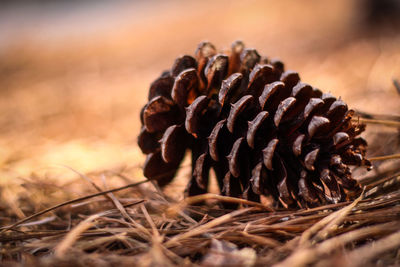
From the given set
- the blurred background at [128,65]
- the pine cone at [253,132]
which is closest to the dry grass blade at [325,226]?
the pine cone at [253,132]

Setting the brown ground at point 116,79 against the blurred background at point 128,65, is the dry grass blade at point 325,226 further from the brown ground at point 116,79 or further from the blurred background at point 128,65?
the blurred background at point 128,65

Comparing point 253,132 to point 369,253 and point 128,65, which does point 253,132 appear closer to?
point 369,253

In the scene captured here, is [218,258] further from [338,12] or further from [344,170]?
[338,12]

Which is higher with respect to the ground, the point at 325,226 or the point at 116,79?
the point at 116,79

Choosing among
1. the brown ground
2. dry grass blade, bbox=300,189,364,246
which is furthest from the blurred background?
dry grass blade, bbox=300,189,364,246

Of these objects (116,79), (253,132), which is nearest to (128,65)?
(116,79)

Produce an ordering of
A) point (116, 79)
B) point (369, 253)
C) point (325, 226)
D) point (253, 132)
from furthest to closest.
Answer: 1. point (116, 79)
2. point (253, 132)
3. point (325, 226)
4. point (369, 253)
